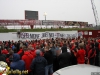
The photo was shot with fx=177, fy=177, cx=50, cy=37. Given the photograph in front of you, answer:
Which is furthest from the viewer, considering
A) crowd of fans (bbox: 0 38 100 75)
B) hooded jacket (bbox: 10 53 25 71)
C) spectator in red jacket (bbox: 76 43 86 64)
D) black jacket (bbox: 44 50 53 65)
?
spectator in red jacket (bbox: 76 43 86 64)

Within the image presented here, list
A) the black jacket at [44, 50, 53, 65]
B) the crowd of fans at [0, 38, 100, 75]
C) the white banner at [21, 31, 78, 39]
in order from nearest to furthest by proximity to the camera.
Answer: the crowd of fans at [0, 38, 100, 75]
the black jacket at [44, 50, 53, 65]
the white banner at [21, 31, 78, 39]

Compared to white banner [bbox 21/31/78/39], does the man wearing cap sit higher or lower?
higher

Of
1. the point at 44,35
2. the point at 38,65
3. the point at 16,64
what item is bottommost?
the point at 44,35

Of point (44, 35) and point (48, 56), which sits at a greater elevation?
point (48, 56)

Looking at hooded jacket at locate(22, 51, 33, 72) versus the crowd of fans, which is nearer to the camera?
the crowd of fans

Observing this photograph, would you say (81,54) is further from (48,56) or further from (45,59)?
(45,59)

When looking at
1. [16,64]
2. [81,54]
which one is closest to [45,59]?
[16,64]

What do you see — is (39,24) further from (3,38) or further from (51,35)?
(3,38)

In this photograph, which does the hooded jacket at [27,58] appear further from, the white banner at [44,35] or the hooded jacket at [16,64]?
the white banner at [44,35]

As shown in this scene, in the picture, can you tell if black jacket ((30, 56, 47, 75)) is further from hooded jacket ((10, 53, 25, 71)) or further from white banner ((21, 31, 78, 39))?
white banner ((21, 31, 78, 39))

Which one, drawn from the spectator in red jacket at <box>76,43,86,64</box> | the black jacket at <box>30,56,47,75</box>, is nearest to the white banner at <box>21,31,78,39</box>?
the spectator in red jacket at <box>76,43,86,64</box>

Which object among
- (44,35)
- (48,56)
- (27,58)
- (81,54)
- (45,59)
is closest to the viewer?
(45,59)

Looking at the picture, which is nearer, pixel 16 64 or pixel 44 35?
pixel 16 64

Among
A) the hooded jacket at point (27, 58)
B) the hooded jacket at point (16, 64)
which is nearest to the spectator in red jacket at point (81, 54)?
the hooded jacket at point (27, 58)
